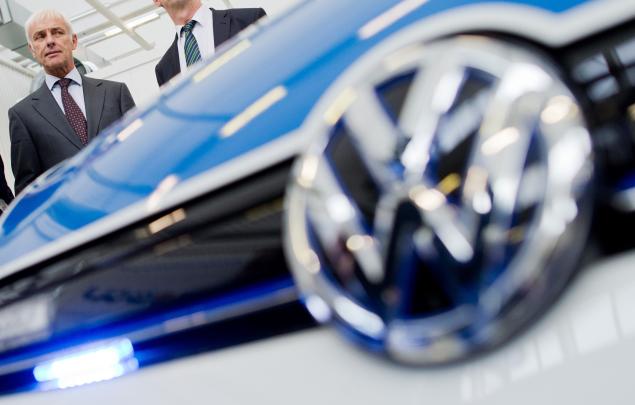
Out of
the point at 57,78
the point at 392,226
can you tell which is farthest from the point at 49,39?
the point at 392,226

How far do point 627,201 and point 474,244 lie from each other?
11 centimetres

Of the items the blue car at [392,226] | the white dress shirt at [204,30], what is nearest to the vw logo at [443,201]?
the blue car at [392,226]

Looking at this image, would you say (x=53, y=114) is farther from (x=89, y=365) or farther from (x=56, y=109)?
(x=89, y=365)

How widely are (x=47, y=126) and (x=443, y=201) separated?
2.45 meters

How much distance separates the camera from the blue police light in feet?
1.76

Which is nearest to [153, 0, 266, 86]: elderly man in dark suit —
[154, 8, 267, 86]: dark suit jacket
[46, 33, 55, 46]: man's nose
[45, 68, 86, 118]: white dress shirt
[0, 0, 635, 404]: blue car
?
[154, 8, 267, 86]: dark suit jacket

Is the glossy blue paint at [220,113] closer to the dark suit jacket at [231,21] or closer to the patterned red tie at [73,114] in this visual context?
the dark suit jacket at [231,21]

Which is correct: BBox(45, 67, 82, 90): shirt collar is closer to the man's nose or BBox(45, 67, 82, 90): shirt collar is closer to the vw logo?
the man's nose

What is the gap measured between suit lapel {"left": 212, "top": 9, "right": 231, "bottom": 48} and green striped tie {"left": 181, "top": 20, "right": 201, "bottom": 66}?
0.12 meters

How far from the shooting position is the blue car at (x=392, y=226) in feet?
1.18

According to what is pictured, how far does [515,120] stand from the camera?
37 cm

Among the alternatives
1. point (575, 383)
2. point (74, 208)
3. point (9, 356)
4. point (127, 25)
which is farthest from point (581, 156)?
point (127, 25)

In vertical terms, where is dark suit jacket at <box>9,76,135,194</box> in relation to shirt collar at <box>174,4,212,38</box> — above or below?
below

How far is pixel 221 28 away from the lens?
2.38 metres
